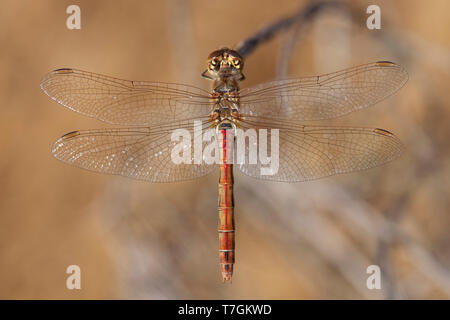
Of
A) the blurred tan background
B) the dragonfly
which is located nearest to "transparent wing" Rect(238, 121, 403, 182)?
the dragonfly

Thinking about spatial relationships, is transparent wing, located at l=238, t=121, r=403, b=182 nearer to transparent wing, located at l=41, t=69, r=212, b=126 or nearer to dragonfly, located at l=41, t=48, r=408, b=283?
dragonfly, located at l=41, t=48, r=408, b=283

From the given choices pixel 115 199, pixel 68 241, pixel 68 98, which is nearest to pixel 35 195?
pixel 68 241

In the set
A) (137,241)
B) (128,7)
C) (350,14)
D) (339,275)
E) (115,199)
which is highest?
(128,7)

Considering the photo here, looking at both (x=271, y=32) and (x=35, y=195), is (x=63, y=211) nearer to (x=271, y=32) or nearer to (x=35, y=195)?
(x=35, y=195)

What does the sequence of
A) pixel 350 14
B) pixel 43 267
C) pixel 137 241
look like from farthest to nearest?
pixel 43 267 → pixel 137 241 → pixel 350 14

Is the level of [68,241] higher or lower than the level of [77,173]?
lower

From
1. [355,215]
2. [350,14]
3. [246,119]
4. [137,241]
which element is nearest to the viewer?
[246,119]

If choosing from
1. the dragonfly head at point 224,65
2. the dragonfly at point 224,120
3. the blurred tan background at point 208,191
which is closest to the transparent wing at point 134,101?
the dragonfly at point 224,120
